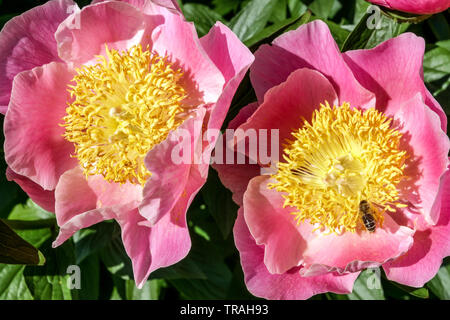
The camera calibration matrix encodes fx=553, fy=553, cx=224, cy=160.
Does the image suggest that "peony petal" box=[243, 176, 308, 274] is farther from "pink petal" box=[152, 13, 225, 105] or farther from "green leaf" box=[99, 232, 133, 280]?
"green leaf" box=[99, 232, 133, 280]

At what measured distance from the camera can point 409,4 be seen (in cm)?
133

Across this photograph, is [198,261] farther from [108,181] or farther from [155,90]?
[155,90]

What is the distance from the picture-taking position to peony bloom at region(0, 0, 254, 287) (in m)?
1.43

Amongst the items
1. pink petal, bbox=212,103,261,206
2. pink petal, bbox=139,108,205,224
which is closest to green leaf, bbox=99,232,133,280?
pink petal, bbox=212,103,261,206

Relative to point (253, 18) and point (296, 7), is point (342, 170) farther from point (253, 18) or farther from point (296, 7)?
point (296, 7)

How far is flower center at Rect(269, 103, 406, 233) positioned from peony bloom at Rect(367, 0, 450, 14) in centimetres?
26

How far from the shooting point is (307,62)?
1.42 meters

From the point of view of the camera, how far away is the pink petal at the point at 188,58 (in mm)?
1441

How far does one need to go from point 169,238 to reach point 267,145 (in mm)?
361

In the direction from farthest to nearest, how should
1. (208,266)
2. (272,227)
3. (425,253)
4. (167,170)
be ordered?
(208,266) → (272,227) → (425,253) → (167,170)

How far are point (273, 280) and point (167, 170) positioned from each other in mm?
428

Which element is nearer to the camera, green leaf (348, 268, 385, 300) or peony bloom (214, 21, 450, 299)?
peony bloom (214, 21, 450, 299)

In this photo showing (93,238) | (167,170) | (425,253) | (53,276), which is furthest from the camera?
(53,276)

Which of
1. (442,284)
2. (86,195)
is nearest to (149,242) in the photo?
(86,195)
